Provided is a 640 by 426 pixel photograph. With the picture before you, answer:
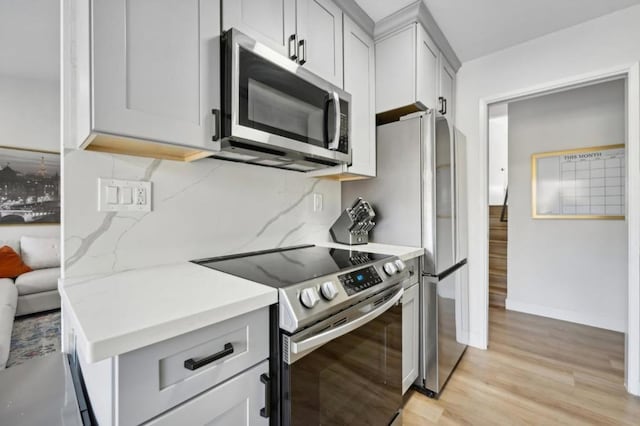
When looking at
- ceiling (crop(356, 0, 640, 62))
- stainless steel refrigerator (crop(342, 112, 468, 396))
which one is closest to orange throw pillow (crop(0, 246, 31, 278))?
stainless steel refrigerator (crop(342, 112, 468, 396))

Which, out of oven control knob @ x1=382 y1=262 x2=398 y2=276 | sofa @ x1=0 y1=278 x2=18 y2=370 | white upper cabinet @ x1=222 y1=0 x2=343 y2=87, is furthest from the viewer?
sofa @ x1=0 y1=278 x2=18 y2=370

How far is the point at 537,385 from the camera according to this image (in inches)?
73.7

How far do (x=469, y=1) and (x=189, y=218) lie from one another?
2.12 metres

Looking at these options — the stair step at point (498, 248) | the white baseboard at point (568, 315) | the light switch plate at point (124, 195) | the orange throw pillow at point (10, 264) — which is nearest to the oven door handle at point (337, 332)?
the light switch plate at point (124, 195)

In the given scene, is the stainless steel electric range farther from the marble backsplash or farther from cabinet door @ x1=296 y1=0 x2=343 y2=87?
cabinet door @ x1=296 y1=0 x2=343 y2=87

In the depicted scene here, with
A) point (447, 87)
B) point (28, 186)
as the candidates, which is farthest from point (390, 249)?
point (28, 186)

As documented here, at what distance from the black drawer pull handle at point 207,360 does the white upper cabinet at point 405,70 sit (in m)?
1.76

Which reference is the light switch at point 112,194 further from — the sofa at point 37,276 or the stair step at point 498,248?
the stair step at point 498,248

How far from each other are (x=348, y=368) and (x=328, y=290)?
348mm

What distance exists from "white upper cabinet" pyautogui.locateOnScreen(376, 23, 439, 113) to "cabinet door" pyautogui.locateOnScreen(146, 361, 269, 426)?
5.78 ft

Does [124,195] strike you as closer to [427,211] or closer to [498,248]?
[427,211]

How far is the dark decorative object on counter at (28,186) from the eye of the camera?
119 inches

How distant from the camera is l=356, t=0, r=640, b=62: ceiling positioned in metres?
1.82

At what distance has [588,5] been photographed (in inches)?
72.7
